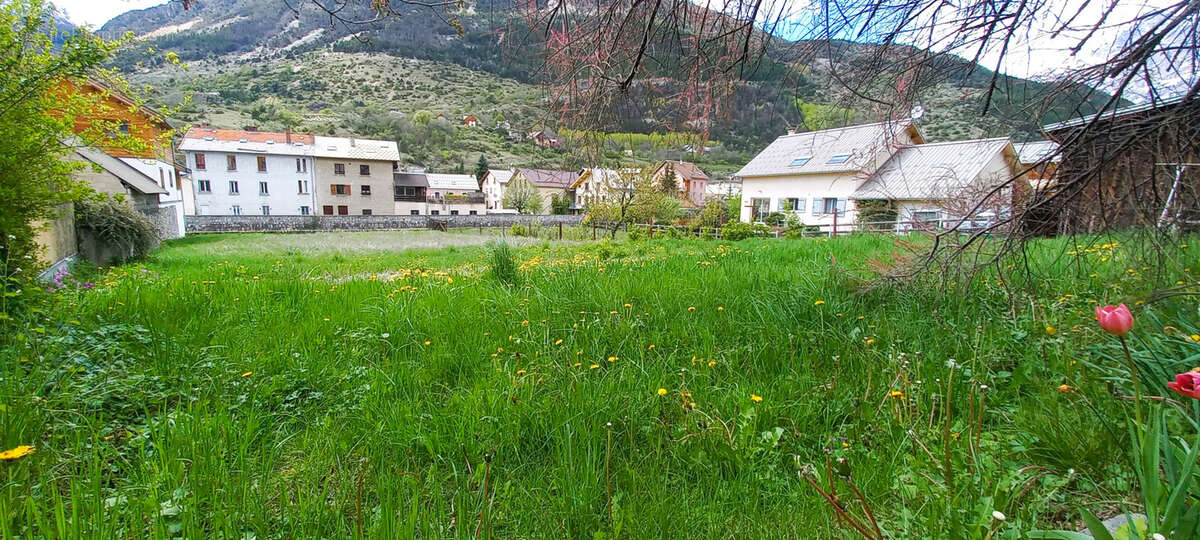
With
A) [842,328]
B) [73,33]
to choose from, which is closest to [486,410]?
[842,328]

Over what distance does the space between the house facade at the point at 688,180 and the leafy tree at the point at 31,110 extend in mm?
23223

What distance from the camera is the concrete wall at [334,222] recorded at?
2995 cm

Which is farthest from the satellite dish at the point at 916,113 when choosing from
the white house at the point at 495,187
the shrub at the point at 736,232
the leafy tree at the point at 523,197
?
the white house at the point at 495,187

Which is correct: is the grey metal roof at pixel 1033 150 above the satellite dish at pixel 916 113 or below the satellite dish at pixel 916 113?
below

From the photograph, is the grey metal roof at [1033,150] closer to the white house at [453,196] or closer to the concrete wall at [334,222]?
the concrete wall at [334,222]

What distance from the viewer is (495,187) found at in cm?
6366

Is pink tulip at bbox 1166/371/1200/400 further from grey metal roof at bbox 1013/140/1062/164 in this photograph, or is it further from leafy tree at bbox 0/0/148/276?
leafy tree at bbox 0/0/148/276

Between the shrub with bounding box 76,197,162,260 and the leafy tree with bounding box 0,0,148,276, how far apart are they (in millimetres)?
9948

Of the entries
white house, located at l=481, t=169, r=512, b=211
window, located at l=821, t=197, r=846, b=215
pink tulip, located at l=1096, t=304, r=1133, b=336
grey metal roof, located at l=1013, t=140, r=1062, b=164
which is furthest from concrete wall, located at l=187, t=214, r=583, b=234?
pink tulip, located at l=1096, t=304, r=1133, b=336

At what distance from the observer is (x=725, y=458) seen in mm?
1913

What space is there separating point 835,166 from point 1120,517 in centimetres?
2515

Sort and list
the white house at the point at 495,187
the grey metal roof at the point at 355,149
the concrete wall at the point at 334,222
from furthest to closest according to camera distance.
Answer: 1. the white house at the point at 495,187
2. the grey metal roof at the point at 355,149
3. the concrete wall at the point at 334,222

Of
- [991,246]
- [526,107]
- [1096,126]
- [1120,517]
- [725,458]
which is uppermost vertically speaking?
[526,107]

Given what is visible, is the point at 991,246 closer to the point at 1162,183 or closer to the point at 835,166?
the point at 1162,183
